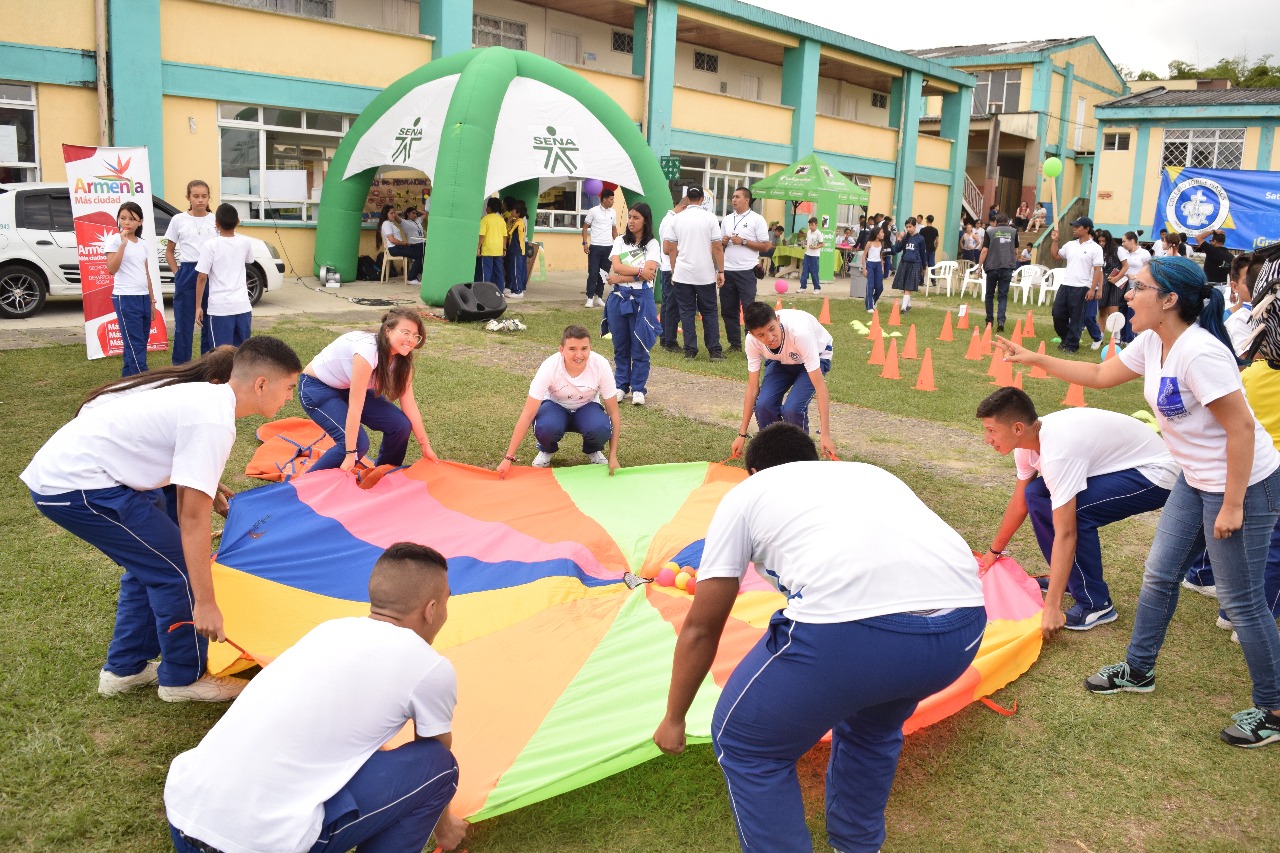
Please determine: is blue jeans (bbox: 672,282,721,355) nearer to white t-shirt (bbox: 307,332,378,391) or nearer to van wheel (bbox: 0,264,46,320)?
white t-shirt (bbox: 307,332,378,391)

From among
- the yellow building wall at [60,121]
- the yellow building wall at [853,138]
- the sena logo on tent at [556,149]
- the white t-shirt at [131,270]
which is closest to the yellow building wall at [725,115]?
the yellow building wall at [853,138]

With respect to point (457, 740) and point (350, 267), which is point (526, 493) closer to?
point (457, 740)

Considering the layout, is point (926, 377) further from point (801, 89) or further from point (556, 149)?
point (801, 89)

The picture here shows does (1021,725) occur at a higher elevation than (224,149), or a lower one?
lower

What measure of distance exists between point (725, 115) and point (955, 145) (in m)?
11.6

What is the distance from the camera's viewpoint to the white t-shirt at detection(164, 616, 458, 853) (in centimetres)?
239

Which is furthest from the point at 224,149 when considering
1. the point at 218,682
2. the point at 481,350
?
the point at 218,682

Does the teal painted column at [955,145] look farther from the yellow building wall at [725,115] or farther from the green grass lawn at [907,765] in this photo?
the green grass lawn at [907,765]

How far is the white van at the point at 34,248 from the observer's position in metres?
12.3

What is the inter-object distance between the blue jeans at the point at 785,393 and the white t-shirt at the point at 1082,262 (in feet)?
27.6

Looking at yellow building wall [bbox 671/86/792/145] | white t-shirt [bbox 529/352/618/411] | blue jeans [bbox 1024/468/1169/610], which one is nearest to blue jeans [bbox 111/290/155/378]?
white t-shirt [bbox 529/352/618/411]

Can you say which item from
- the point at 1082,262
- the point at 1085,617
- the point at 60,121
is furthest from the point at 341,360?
the point at 60,121

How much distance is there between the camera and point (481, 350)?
11938 mm

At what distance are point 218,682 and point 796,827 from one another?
252 cm
